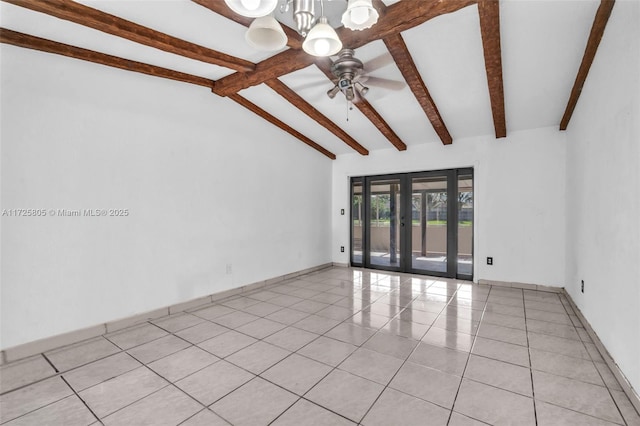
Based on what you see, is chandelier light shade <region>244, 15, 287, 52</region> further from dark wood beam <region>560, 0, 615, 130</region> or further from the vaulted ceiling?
dark wood beam <region>560, 0, 615, 130</region>

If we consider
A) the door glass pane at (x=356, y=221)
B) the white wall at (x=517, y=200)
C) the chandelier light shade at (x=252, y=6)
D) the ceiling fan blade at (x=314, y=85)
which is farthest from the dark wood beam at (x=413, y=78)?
the door glass pane at (x=356, y=221)

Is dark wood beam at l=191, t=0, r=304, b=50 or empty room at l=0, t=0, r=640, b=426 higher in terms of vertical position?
dark wood beam at l=191, t=0, r=304, b=50

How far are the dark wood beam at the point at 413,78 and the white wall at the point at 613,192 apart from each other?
162 centimetres

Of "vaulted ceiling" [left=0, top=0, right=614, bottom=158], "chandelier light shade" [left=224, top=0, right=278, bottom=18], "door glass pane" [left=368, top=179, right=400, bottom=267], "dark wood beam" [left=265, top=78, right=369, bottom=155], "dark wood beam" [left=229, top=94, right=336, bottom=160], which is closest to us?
"chandelier light shade" [left=224, top=0, right=278, bottom=18]

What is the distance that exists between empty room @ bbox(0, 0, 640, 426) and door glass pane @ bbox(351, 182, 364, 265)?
1553 mm

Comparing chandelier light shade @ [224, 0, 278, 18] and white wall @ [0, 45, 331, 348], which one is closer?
chandelier light shade @ [224, 0, 278, 18]

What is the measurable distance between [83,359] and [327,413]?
7.45ft

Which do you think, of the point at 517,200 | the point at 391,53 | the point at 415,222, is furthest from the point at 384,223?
the point at 391,53

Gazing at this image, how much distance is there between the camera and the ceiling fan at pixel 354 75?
9.85ft

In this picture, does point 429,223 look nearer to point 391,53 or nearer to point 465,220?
point 465,220

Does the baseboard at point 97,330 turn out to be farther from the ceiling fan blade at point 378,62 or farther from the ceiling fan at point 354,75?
the ceiling fan blade at point 378,62

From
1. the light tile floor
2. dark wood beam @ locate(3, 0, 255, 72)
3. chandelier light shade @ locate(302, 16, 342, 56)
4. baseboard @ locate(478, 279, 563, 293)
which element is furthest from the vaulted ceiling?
the light tile floor

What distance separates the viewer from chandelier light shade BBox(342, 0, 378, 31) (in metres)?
1.76

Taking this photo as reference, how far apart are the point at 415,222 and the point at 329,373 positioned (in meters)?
4.18
